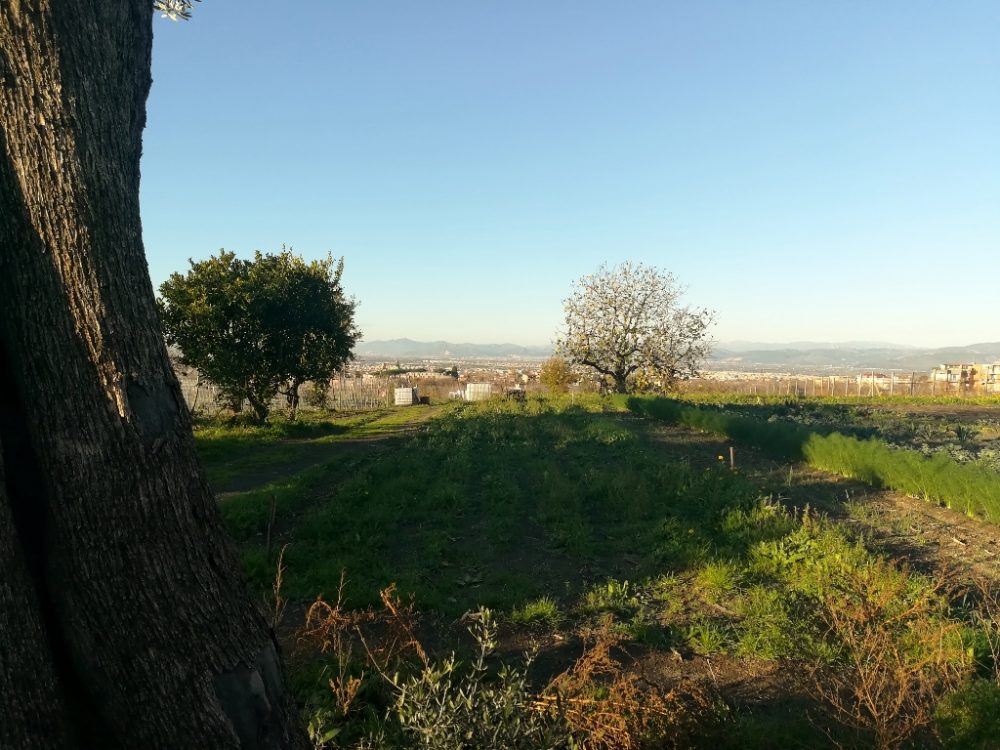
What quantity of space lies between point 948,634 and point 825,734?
5.49 ft

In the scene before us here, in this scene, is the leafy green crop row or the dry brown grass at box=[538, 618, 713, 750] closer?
the dry brown grass at box=[538, 618, 713, 750]

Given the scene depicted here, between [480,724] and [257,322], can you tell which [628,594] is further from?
[257,322]

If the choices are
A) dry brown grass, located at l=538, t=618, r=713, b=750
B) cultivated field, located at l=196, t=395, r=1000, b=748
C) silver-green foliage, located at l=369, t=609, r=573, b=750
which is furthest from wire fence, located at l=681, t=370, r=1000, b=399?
silver-green foliage, located at l=369, t=609, r=573, b=750

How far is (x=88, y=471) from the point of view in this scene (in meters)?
2.02

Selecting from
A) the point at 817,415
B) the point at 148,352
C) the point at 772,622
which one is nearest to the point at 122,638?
the point at 148,352

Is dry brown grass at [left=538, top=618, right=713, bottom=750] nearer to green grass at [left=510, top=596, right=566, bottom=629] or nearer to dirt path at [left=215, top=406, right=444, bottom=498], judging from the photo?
green grass at [left=510, top=596, right=566, bottom=629]

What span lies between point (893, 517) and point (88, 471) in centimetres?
1040

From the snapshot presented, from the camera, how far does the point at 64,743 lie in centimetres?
197

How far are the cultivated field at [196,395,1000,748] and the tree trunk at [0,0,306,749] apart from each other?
3.84 ft

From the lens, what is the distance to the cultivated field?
3.37m

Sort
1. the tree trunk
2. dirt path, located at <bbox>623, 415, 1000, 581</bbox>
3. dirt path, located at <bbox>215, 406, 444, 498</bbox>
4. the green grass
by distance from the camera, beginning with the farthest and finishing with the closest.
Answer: dirt path, located at <bbox>215, 406, 444, 498</bbox>
dirt path, located at <bbox>623, 415, 1000, 581</bbox>
the green grass
the tree trunk

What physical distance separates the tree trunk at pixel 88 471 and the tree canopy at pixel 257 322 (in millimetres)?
19990

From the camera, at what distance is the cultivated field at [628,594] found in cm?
337

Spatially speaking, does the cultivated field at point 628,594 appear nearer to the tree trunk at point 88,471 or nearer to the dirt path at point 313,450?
the dirt path at point 313,450
